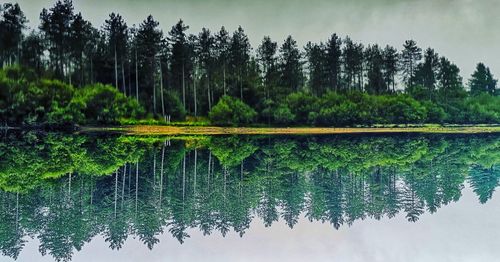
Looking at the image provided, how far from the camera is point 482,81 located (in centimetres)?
9169

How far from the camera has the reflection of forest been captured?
33.7 feet

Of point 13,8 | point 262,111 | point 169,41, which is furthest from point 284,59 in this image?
point 13,8

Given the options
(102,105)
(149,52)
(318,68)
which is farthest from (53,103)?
(318,68)

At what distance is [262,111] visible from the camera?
59.2m

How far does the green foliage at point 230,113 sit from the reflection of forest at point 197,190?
96.1 ft

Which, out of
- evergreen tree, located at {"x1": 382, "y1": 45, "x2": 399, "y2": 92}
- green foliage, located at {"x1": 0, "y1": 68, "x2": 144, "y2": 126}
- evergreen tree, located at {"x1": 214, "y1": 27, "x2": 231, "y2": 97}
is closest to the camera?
green foliage, located at {"x1": 0, "y1": 68, "x2": 144, "y2": 126}

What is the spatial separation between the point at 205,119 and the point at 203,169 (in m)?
38.2

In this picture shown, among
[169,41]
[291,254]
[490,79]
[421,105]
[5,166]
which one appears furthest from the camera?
[490,79]

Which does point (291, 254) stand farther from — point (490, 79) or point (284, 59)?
point (490, 79)

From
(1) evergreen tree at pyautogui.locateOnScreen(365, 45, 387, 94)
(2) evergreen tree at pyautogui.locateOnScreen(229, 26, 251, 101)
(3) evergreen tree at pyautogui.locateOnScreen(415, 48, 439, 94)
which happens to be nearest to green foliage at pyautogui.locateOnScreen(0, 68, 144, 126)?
(2) evergreen tree at pyautogui.locateOnScreen(229, 26, 251, 101)

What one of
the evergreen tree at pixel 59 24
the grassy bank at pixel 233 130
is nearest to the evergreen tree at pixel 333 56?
the grassy bank at pixel 233 130

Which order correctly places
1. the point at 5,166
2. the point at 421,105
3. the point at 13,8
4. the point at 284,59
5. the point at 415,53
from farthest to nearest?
the point at 415,53
the point at 284,59
the point at 421,105
the point at 13,8
the point at 5,166

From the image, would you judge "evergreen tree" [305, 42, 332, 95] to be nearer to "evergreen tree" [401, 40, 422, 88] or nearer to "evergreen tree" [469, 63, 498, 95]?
"evergreen tree" [401, 40, 422, 88]

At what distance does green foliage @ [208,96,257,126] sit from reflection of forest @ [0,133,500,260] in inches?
1153
